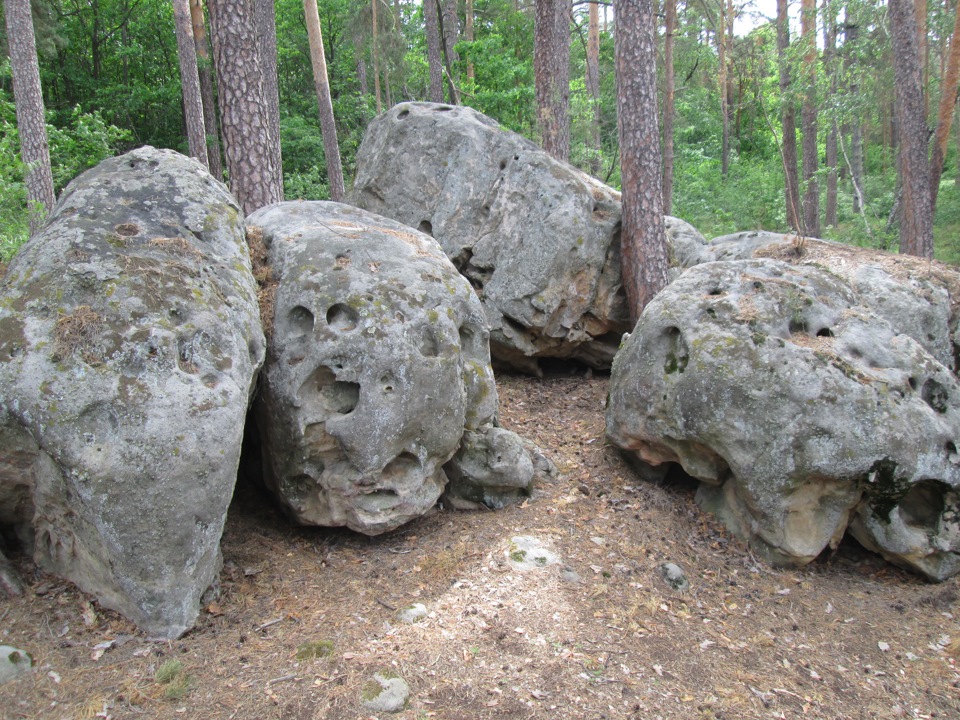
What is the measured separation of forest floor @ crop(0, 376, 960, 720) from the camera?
3980 millimetres

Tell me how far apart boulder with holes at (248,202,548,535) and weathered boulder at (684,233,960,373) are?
14.2 ft

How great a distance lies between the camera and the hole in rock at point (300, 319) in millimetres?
5605

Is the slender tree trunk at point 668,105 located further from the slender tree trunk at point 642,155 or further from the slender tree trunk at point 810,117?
the slender tree trunk at point 642,155

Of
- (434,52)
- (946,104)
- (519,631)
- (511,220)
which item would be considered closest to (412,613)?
(519,631)

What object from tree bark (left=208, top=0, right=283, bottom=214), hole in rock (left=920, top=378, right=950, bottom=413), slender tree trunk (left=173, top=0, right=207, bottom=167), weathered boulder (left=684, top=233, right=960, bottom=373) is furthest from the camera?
slender tree trunk (left=173, top=0, right=207, bottom=167)

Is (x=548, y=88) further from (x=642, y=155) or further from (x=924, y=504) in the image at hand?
(x=924, y=504)

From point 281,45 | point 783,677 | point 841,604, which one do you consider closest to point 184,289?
point 783,677

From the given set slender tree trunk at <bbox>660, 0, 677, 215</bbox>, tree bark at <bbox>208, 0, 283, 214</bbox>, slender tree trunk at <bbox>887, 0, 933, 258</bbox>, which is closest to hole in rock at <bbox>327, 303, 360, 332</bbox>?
tree bark at <bbox>208, 0, 283, 214</bbox>

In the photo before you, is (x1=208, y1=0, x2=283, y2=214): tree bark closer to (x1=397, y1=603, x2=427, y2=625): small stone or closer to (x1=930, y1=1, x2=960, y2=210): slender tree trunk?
(x1=397, y1=603, x2=427, y2=625): small stone

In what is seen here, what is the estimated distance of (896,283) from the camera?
789 cm

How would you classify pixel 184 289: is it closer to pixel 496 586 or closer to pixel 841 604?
pixel 496 586

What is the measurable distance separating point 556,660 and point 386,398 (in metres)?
2.23

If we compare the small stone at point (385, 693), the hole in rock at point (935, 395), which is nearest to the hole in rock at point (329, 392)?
the small stone at point (385, 693)

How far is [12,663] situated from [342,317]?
3074 mm
